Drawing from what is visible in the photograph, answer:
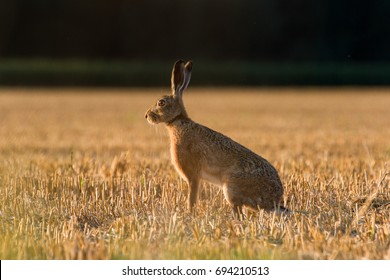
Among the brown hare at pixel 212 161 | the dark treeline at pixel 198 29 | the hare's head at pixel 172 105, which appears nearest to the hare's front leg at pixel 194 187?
the brown hare at pixel 212 161

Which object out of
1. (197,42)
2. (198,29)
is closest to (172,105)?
(197,42)

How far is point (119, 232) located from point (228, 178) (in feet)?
4.26

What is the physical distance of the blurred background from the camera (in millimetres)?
48906

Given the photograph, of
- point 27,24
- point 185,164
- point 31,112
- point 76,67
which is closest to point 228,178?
point 185,164

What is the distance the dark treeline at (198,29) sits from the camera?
4972 cm

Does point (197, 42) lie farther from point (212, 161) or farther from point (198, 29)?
point (212, 161)

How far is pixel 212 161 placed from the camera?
6.95 m

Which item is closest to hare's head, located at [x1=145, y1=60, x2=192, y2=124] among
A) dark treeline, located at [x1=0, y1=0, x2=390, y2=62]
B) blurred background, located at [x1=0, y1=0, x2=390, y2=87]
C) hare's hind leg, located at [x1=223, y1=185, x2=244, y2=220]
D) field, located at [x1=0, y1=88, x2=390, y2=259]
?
field, located at [x1=0, y1=88, x2=390, y2=259]

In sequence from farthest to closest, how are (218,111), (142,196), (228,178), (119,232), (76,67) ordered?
(76,67) → (218,111) → (142,196) → (228,178) → (119,232)

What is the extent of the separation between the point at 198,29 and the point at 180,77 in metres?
47.0

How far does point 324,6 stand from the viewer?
51406mm

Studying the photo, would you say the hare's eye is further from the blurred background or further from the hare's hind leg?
the blurred background

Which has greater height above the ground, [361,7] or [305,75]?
[361,7]
